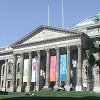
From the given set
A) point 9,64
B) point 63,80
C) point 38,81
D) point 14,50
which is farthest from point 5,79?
point 63,80

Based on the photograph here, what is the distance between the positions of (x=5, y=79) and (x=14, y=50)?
1274cm

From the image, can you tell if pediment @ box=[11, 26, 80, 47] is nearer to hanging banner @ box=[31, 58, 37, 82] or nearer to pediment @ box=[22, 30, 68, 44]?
pediment @ box=[22, 30, 68, 44]

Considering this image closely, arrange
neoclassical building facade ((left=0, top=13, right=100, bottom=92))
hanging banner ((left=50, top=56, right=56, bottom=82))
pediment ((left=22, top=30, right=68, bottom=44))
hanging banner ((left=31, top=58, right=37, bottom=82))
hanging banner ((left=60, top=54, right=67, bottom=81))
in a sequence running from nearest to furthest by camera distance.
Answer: neoclassical building facade ((left=0, top=13, right=100, bottom=92)), hanging banner ((left=60, top=54, right=67, bottom=81)), hanging banner ((left=50, top=56, right=56, bottom=82)), pediment ((left=22, top=30, right=68, bottom=44)), hanging banner ((left=31, top=58, right=37, bottom=82))

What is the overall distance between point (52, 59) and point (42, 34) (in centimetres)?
799

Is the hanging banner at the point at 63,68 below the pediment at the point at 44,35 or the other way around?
below

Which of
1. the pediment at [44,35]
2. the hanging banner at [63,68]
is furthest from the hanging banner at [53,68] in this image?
the pediment at [44,35]

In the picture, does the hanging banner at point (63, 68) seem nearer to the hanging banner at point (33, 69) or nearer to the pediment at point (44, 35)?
the pediment at point (44, 35)

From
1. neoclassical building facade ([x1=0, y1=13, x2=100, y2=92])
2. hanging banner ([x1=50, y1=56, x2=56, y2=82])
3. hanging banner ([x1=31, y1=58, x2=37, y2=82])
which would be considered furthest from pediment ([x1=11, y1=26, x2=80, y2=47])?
hanging banner ([x1=50, y1=56, x2=56, y2=82])

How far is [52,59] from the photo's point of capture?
8056 centimetres

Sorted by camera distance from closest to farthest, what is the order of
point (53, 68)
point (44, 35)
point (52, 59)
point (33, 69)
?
1. point (53, 68)
2. point (52, 59)
3. point (44, 35)
4. point (33, 69)

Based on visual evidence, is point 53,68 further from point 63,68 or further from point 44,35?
point 44,35

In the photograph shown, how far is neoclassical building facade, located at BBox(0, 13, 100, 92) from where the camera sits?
248 feet

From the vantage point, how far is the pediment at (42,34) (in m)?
79.3

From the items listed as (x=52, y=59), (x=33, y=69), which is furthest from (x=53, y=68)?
(x=33, y=69)
